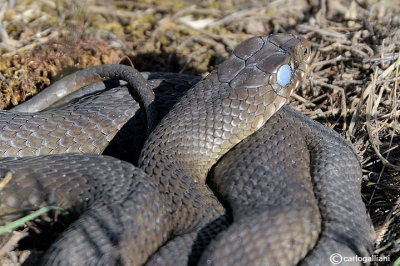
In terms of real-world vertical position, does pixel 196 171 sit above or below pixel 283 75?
below

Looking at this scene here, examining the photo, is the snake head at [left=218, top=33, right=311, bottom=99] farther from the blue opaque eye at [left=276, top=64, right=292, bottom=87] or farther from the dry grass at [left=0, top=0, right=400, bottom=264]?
the dry grass at [left=0, top=0, right=400, bottom=264]

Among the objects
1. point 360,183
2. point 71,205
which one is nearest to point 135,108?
point 71,205

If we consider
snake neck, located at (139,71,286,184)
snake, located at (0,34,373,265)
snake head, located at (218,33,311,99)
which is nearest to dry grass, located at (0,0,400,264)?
snake, located at (0,34,373,265)

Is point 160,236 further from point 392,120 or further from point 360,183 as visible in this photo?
point 392,120

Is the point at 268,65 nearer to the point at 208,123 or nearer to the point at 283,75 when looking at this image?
the point at 283,75

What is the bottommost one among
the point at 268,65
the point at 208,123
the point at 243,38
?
the point at 243,38

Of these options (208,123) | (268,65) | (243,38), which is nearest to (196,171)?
(208,123)

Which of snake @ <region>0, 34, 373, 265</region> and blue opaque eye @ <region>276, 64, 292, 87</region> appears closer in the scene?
snake @ <region>0, 34, 373, 265</region>
